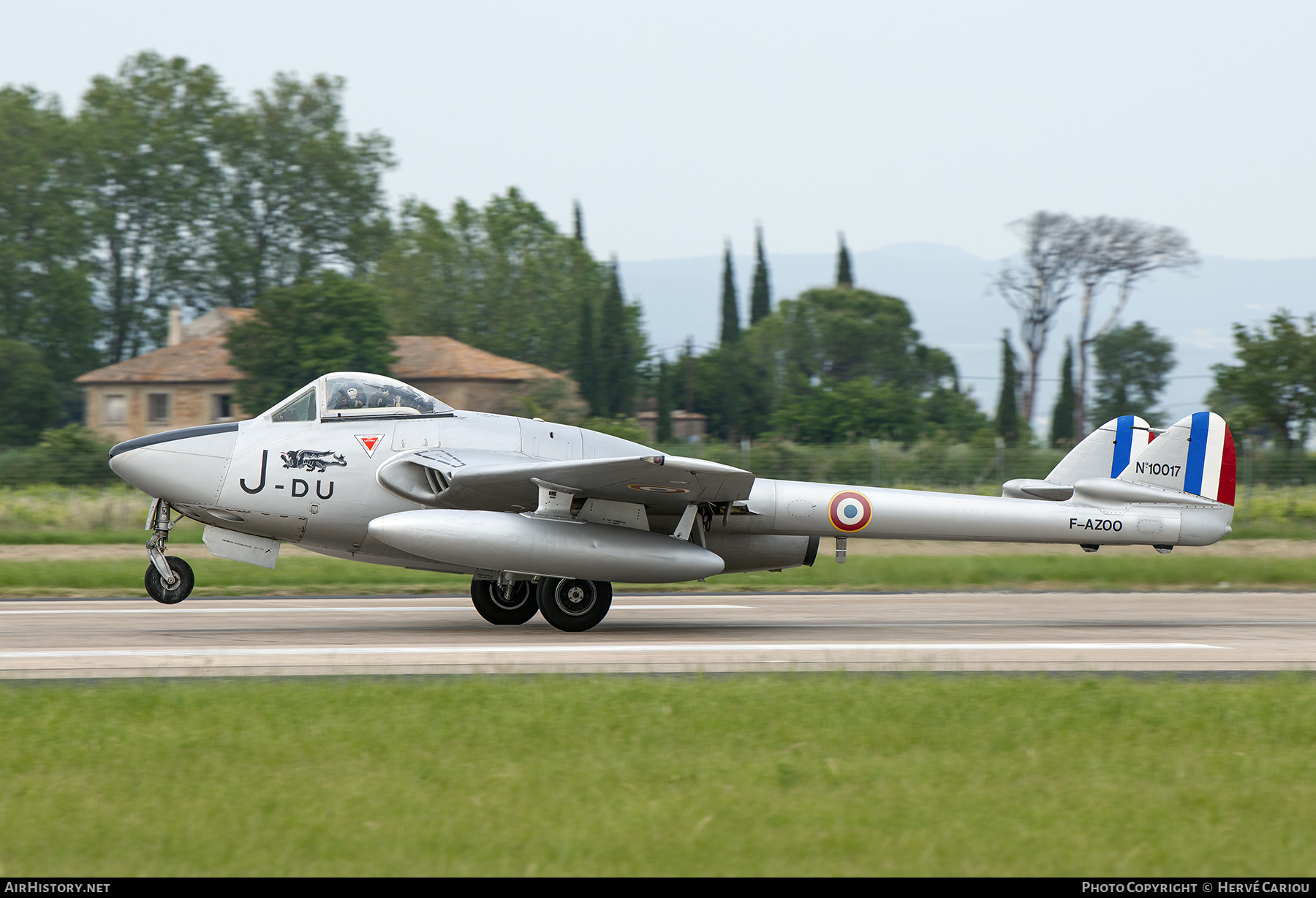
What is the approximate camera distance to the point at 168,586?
40.8 feet

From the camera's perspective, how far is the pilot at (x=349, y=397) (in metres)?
12.8

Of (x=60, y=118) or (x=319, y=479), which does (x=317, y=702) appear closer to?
(x=319, y=479)

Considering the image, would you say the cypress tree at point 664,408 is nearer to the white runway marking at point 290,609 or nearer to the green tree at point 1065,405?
the green tree at point 1065,405

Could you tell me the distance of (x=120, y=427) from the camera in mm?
65312

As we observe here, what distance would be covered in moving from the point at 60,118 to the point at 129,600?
7593 cm

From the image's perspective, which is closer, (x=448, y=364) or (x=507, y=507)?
(x=507, y=507)

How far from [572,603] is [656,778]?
21.4 feet

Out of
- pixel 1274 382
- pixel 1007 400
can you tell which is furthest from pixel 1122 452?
pixel 1007 400

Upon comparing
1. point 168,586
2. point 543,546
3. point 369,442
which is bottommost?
point 168,586

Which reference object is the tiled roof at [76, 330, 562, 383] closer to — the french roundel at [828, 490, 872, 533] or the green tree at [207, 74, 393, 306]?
the green tree at [207, 74, 393, 306]

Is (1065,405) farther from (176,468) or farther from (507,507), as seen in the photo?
(176,468)

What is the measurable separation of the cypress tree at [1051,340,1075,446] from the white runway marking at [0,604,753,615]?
61485 millimetres

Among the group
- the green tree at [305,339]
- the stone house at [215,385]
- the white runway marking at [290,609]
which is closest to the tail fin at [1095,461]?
→ the white runway marking at [290,609]
